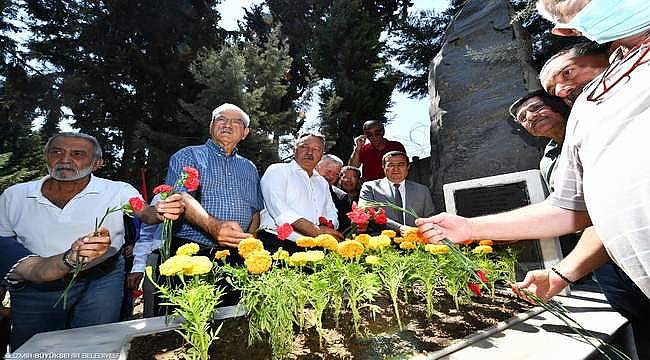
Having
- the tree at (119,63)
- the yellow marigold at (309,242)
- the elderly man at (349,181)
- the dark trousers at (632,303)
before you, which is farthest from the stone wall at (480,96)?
the tree at (119,63)

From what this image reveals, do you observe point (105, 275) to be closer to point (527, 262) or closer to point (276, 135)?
point (527, 262)

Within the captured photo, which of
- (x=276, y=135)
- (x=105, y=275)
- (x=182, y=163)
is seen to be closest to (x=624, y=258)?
(x=105, y=275)

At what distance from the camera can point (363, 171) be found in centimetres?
545

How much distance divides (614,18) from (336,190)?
3.47 m

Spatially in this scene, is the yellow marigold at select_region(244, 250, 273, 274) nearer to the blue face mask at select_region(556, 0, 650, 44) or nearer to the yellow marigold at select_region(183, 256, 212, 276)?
the yellow marigold at select_region(183, 256, 212, 276)

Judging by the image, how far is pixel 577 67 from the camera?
2.15m

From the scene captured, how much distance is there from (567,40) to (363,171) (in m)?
6.01

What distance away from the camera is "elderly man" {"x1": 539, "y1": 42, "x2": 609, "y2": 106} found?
213 centimetres

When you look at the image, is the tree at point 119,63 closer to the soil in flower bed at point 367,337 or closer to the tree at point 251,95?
the tree at point 251,95

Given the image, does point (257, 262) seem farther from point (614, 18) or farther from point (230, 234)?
point (614, 18)

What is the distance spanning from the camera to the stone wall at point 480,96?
5.57 m

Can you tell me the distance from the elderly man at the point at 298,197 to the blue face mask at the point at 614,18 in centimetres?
197

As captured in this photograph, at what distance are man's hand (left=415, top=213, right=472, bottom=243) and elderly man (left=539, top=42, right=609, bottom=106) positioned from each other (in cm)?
152

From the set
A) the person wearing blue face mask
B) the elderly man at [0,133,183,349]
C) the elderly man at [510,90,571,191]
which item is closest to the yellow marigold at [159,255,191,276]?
the elderly man at [0,133,183,349]
